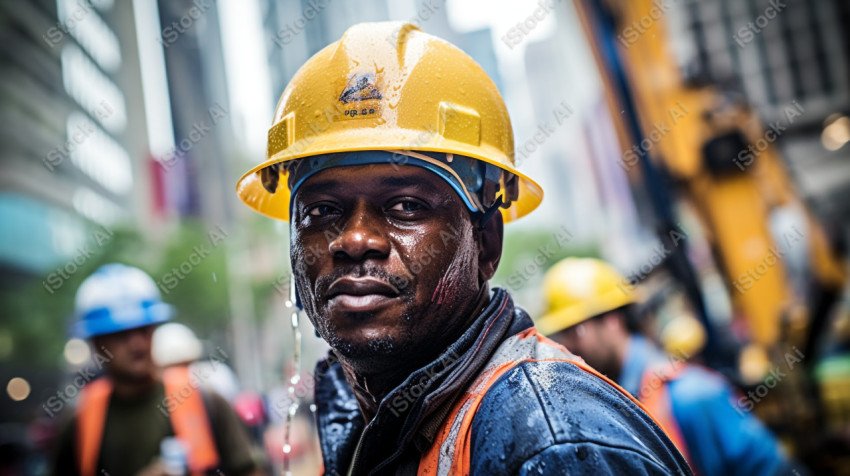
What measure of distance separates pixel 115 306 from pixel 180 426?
944 millimetres

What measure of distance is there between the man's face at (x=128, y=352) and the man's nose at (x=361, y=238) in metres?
2.85

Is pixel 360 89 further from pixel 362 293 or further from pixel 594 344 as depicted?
pixel 594 344

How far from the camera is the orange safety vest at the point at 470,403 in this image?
4.19ft

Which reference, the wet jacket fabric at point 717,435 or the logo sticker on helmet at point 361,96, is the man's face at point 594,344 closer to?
the wet jacket fabric at point 717,435

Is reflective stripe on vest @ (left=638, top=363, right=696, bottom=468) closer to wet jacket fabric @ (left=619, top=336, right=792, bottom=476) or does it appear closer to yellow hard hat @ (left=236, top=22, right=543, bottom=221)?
wet jacket fabric @ (left=619, top=336, right=792, bottom=476)

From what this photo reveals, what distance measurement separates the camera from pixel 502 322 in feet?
5.26

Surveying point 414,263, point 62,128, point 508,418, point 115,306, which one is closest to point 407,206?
point 414,263

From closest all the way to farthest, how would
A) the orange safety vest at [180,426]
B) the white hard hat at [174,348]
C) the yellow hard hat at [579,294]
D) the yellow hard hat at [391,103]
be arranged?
the yellow hard hat at [391,103], the orange safety vest at [180,426], the yellow hard hat at [579,294], the white hard hat at [174,348]

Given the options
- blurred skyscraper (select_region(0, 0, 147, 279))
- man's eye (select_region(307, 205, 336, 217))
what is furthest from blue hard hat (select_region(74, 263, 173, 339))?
blurred skyscraper (select_region(0, 0, 147, 279))

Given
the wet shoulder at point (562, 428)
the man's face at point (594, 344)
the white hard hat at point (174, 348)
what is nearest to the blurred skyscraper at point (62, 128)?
the white hard hat at point (174, 348)

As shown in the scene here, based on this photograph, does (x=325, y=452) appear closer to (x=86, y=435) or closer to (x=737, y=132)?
(x=86, y=435)

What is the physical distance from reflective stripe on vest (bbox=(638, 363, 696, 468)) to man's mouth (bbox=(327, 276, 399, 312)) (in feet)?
7.31

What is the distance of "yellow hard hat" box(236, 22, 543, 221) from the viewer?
1.65m

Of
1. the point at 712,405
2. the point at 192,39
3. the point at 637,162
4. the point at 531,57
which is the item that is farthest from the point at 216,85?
the point at 531,57
